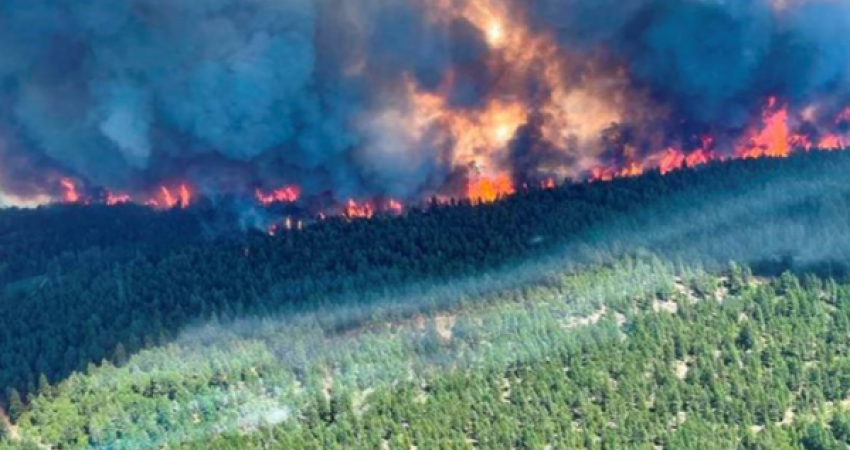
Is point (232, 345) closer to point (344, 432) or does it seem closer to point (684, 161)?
point (344, 432)

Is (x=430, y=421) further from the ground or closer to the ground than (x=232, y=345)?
closer to the ground

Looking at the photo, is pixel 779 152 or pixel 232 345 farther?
pixel 779 152

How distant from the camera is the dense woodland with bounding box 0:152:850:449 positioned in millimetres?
79375

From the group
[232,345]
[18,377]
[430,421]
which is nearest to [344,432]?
[430,421]

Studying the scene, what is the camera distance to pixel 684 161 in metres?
109

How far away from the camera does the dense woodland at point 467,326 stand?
79375 millimetres

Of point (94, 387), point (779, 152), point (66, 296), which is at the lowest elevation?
point (94, 387)

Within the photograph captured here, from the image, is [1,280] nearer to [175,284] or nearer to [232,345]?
[175,284]

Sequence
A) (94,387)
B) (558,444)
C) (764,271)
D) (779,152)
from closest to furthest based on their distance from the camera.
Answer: (558,444) < (94,387) < (764,271) < (779,152)

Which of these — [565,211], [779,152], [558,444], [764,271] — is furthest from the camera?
[779,152]

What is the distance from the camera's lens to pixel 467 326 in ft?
283

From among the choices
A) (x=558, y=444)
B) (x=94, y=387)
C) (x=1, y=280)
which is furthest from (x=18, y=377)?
(x=558, y=444)

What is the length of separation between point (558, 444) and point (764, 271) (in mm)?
17103

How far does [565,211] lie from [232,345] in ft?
63.9
